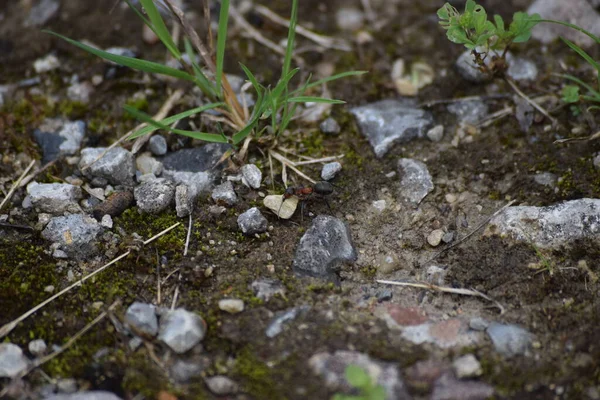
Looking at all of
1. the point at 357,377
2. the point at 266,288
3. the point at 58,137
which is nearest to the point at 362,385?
the point at 357,377

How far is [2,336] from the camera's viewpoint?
2525mm

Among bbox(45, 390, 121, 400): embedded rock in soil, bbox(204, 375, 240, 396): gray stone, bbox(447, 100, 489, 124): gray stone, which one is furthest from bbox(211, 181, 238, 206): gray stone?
bbox(447, 100, 489, 124): gray stone

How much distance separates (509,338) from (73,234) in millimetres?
2139

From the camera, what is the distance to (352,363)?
7.65ft

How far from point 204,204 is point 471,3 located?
176cm

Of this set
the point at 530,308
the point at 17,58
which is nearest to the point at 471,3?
the point at 530,308

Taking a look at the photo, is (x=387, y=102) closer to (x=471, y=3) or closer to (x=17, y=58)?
(x=471, y=3)

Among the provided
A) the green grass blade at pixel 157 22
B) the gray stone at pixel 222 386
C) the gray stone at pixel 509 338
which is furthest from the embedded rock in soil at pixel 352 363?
the green grass blade at pixel 157 22

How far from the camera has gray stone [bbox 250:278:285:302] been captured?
265 centimetres

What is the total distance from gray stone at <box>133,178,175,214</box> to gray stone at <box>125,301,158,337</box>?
616mm

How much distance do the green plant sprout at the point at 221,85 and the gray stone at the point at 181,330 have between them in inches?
36.4

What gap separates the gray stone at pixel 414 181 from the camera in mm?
3178

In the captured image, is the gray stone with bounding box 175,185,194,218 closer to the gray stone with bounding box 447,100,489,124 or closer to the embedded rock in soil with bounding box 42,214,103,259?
the embedded rock in soil with bounding box 42,214,103,259

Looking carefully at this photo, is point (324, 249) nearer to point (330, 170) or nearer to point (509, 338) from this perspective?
point (330, 170)
